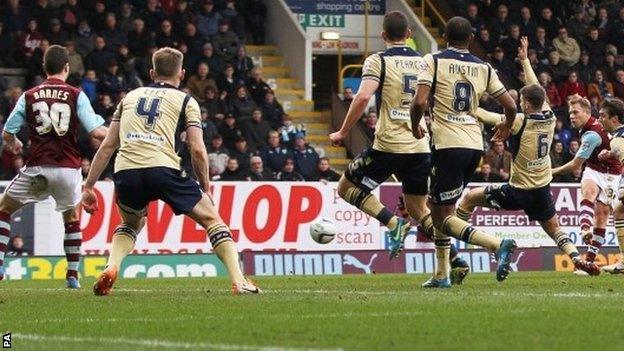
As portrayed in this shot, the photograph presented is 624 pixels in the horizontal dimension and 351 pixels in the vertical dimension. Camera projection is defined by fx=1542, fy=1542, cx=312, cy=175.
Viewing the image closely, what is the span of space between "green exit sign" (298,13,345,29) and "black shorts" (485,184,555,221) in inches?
713

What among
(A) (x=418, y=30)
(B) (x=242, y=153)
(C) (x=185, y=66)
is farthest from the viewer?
(A) (x=418, y=30)

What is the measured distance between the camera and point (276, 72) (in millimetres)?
34031

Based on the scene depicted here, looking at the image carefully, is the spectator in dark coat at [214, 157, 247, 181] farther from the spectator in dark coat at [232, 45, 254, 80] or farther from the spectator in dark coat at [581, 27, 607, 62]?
the spectator in dark coat at [581, 27, 607, 62]

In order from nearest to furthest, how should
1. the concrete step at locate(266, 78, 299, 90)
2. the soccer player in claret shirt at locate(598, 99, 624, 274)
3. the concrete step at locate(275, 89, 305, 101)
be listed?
the soccer player in claret shirt at locate(598, 99, 624, 274) < the concrete step at locate(275, 89, 305, 101) < the concrete step at locate(266, 78, 299, 90)

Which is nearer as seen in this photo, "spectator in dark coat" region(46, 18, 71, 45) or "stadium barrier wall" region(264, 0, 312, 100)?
"spectator in dark coat" region(46, 18, 71, 45)

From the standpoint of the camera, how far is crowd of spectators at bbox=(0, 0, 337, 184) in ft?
90.5

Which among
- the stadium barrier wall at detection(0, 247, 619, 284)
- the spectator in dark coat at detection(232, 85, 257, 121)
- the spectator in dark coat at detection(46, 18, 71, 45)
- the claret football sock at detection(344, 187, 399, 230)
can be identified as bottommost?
the stadium barrier wall at detection(0, 247, 619, 284)

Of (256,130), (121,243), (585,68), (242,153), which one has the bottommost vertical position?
(242,153)

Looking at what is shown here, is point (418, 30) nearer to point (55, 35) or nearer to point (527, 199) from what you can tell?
point (55, 35)

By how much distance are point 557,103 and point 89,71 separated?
11258 millimetres

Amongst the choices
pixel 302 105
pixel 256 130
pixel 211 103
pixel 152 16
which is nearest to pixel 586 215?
pixel 256 130

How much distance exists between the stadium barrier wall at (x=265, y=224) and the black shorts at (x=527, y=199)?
7779mm

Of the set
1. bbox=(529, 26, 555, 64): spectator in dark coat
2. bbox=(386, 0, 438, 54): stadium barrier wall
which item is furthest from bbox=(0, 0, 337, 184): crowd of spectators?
bbox=(529, 26, 555, 64): spectator in dark coat

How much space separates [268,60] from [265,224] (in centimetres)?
870
